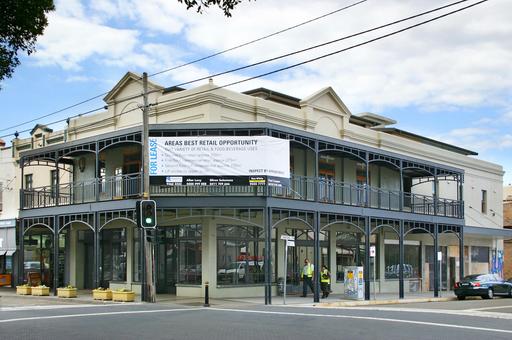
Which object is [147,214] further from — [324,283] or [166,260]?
[324,283]

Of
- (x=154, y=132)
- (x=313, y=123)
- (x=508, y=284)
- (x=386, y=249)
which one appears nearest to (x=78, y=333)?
(x=154, y=132)

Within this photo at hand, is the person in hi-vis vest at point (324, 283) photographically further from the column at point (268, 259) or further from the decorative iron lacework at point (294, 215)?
the column at point (268, 259)

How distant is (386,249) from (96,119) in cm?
1604

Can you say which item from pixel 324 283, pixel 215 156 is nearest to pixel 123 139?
pixel 215 156

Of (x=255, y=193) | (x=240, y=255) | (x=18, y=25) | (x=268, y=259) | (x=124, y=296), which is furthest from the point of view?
(x=240, y=255)

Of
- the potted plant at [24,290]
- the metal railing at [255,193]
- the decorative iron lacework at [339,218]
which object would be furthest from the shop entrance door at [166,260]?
the decorative iron lacework at [339,218]

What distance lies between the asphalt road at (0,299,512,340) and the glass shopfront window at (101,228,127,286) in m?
9.13

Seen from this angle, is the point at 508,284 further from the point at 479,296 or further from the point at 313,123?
the point at 313,123

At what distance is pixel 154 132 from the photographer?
26.8 metres

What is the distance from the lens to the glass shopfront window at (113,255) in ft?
101

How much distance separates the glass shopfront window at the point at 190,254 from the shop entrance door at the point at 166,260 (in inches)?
12.3

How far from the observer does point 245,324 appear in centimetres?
1620

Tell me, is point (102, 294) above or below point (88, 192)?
below

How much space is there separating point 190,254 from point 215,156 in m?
4.64
